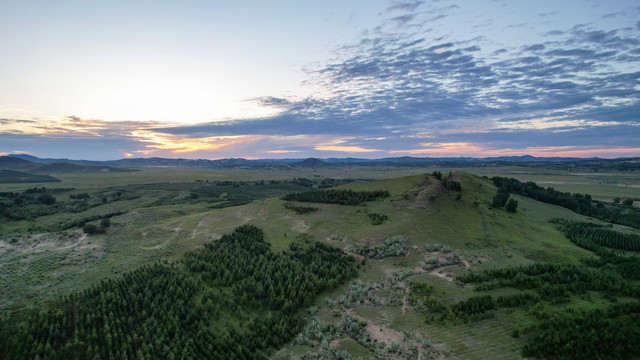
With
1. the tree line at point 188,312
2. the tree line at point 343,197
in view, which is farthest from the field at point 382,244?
the tree line at point 188,312

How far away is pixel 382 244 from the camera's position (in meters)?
46.7

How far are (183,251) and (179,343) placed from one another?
27849 millimetres

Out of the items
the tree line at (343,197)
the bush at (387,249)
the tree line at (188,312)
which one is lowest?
the tree line at (188,312)

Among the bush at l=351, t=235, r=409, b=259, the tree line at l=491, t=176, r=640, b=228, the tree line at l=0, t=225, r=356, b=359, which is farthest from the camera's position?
the tree line at l=491, t=176, r=640, b=228

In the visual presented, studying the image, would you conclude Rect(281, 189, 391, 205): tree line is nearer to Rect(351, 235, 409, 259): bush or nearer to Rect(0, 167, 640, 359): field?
Rect(0, 167, 640, 359): field

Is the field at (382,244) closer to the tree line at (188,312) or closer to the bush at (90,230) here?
the bush at (90,230)

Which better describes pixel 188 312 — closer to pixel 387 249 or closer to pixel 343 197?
pixel 387 249

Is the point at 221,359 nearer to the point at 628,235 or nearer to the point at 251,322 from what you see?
the point at 251,322

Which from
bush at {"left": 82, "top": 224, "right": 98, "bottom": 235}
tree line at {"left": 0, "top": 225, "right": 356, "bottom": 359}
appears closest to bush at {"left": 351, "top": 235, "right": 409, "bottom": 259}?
tree line at {"left": 0, "top": 225, "right": 356, "bottom": 359}

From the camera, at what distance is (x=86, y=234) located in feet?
207

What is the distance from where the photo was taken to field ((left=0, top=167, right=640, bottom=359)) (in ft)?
79.4

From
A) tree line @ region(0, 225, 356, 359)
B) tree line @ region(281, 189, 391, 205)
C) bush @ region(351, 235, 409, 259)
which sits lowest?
tree line @ region(0, 225, 356, 359)

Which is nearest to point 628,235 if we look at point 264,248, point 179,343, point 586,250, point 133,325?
point 586,250

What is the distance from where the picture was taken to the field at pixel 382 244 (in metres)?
24.2
